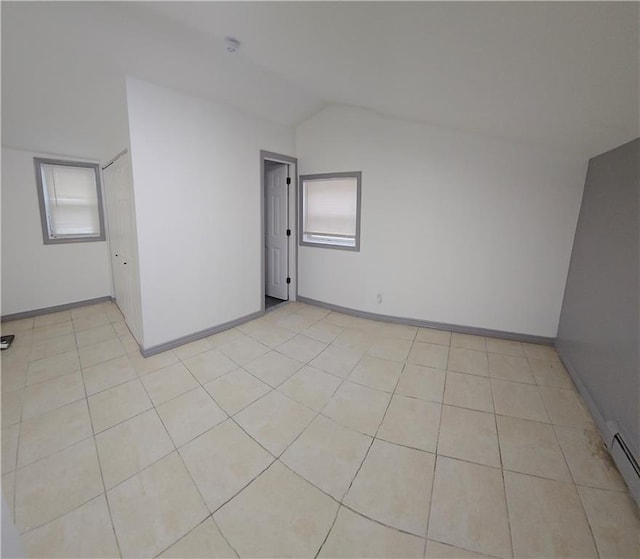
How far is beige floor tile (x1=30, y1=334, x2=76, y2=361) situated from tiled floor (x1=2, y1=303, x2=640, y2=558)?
3 cm

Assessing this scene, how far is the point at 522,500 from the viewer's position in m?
1.43

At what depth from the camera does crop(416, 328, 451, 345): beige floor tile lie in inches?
127

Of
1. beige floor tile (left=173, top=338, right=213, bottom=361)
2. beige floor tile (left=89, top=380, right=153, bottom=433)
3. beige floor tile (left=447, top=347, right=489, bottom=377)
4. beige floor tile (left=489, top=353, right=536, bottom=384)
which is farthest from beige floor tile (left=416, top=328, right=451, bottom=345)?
beige floor tile (left=89, top=380, right=153, bottom=433)

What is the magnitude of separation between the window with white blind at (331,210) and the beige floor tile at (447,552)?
3.04 metres

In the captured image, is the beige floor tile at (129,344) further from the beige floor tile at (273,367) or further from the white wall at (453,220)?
the white wall at (453,220)

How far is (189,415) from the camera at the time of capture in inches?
79.4

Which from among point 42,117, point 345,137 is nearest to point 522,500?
point 345,137

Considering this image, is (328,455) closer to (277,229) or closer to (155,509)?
(155,509)

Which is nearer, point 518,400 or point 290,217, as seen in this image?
point 518,400

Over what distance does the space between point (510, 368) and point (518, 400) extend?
0.53m

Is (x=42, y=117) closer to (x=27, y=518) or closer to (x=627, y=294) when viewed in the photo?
(x=27, y=518)

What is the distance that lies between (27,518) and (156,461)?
0.54 m

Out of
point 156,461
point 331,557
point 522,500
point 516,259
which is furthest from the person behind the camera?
point 516,259

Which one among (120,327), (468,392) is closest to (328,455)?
(468,392)
